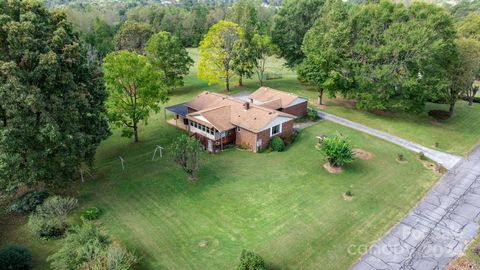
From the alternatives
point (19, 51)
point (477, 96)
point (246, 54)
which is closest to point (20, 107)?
point (19, 51)

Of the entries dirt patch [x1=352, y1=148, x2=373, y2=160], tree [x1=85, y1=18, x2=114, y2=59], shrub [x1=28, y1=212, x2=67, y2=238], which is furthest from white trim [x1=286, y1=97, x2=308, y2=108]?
tree [x1=85, y1=18, x2=114, y2=59]

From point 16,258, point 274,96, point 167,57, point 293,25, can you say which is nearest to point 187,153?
point 16,258

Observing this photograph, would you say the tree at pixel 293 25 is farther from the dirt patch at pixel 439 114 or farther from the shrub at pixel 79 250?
the shrub at pixel 79 250

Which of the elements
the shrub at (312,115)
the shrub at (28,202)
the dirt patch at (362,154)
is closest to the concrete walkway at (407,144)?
the shrub at (312,115)

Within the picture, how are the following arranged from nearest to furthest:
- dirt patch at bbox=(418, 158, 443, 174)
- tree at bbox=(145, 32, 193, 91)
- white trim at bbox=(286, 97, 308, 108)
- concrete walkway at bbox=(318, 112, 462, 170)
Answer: dirt patch at bbox=(418, 158, 443, 174), concrete walkway at bbox=(318, 112, 462, 170), white trim at bbox=(286, 97, 308, 108), tree at bbox=(145, 32, 193, 91)

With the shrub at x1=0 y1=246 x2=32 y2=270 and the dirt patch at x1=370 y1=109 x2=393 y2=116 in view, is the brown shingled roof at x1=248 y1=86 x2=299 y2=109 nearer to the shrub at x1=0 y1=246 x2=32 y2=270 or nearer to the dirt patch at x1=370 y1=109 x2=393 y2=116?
the dirt patch at x1=370 y1=109 x2=393 y2=116

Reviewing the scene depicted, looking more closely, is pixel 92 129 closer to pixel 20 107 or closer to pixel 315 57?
pixel 20 107
